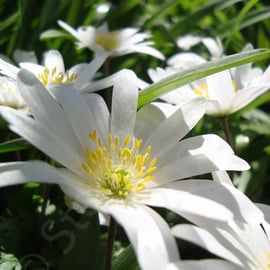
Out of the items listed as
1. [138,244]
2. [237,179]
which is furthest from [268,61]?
[138,244]

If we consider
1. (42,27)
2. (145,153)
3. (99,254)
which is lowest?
(99,254)

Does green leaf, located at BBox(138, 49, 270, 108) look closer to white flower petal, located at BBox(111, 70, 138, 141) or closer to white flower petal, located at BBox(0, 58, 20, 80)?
white flower petal, located at BBox(111, 70, 138, 141)

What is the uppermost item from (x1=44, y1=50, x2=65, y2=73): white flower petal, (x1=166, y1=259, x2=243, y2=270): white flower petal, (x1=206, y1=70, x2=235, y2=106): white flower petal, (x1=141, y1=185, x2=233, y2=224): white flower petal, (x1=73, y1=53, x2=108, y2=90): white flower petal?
(x1=44, y1=50, x2=65, y2=73): white flower petal

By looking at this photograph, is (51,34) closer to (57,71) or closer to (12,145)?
(57,71)

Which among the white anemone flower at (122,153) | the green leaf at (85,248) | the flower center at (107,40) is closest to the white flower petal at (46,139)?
the white anemone flower at (122,153)

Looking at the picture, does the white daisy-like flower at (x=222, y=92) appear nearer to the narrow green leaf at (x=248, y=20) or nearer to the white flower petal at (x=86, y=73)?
the white flower petal at (x=86, y=73)

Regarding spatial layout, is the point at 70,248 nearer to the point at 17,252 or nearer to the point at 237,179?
the point at 17,252

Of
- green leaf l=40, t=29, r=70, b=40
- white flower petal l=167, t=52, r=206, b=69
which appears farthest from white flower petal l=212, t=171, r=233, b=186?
green leaf l=40, t=29, r=70, b=40
